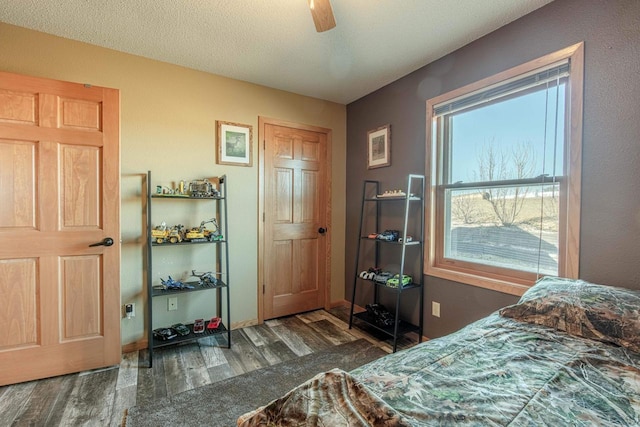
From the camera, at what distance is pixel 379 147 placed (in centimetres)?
310

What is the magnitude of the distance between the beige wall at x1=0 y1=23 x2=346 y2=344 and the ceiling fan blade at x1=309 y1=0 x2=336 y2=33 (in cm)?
164

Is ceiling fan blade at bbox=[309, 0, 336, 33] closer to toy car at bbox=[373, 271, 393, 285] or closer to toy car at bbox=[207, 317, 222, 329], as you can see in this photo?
toy car at bbox=[373, 271, 393, 285]

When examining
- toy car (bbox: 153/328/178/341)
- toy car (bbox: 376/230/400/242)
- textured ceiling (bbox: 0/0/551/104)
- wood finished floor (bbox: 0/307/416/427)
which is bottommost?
wood finished floor (bbox: 0/307/416/427)

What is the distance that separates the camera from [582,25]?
1.69 m

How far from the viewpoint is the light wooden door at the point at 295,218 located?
3111 millimetres

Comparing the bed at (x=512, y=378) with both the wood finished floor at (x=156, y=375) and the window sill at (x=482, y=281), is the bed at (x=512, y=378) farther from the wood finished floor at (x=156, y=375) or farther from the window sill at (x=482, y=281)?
the wood finished floor at (x=156, y=375)

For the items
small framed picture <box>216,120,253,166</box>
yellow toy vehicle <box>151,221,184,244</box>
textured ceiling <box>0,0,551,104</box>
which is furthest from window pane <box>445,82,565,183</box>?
yellow toy vehicle <box>151,221,184,244</box>

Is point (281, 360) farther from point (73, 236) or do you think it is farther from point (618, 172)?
point (618, 172)

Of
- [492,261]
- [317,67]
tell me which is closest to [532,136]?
[492,261]

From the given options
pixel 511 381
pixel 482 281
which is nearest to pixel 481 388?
pixel 511 381

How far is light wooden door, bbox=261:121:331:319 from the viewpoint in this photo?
122 inches

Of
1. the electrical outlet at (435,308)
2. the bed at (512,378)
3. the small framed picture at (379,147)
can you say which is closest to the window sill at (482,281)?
the electrical outlet at (435,308)

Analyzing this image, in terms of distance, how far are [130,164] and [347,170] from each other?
89.2 inches

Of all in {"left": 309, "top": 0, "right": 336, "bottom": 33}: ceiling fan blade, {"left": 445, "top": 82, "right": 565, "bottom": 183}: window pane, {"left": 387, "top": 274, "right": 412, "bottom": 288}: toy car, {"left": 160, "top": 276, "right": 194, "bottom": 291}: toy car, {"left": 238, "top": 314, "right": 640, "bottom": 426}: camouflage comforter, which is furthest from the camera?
A: {"left": 387, "top": 274, "right": 412, "bottom": 288}: toy car
